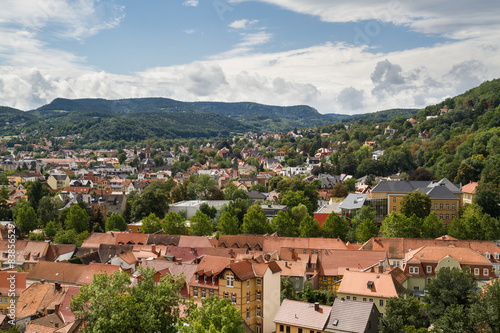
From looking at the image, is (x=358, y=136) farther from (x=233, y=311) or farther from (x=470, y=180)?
(x=233, y=311)

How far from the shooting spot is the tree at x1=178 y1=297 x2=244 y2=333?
84.0ft

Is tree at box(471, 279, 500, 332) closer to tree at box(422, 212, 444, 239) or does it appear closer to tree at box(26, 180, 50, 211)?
tree at box(422, 212, 444, 239)

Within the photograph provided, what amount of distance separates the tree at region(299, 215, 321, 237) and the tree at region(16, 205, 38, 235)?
40.3 m

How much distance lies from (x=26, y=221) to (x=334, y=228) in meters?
45.0

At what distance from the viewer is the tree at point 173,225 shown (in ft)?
215

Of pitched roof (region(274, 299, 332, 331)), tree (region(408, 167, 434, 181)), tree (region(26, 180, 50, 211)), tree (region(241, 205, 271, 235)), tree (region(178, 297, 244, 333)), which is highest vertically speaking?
tree (region(408, 167, 434, 181))

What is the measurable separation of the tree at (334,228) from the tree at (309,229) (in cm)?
95

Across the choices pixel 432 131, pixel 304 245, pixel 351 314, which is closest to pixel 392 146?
pixel 432 131

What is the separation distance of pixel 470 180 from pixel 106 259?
180 feet

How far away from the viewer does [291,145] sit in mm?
180375

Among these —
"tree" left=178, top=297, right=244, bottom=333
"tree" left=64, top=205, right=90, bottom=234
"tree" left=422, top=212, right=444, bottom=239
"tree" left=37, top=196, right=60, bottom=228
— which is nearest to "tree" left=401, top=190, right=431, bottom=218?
"tree" left=422, top=212, right=444, bottom=239

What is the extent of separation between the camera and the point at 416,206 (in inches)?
2391

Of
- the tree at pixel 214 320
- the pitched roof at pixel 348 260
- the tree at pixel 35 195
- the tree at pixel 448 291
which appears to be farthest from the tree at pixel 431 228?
the tree at pixel 35 195

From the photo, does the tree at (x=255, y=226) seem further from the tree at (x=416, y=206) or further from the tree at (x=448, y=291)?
the tree at (x=448, y=291)
